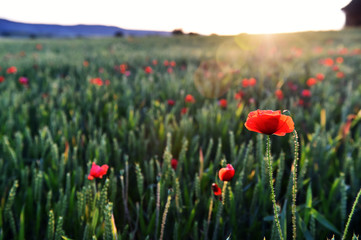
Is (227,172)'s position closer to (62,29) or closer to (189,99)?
(189,99)

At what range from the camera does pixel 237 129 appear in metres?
1.67

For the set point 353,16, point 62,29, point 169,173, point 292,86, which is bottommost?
point 169,173

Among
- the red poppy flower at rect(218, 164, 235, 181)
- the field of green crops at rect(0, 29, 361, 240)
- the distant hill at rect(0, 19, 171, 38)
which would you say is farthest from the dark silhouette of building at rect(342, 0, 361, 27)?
the distant hill at rect(0, 19, 171, 38)

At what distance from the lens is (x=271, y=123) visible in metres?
0.55

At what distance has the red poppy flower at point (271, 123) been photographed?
550mm

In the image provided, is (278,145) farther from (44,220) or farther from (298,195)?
(44,220)

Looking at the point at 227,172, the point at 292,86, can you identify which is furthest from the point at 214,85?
the point at 227,172

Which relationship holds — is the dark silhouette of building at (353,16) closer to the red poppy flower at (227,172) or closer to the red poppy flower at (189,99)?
the red poppy flower at (189,99)

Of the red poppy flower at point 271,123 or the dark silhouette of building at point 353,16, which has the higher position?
the dark silhouette of building at point 353,16

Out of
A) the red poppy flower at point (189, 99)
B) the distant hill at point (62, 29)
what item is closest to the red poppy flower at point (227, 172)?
the red poppy flower at point (189, 99)

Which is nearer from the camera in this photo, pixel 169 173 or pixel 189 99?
pixel 169 173

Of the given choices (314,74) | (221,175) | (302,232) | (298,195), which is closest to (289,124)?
(221,175)

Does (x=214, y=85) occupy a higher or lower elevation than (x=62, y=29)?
lower

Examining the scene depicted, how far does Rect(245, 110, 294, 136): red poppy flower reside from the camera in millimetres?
550
